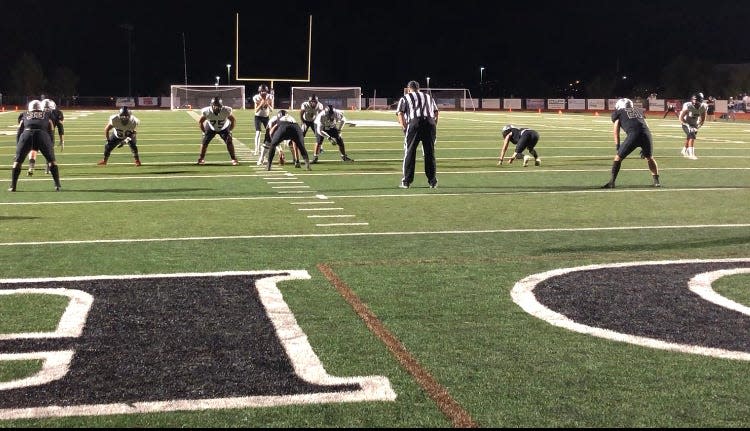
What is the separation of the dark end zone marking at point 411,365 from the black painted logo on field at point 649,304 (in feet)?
3.00

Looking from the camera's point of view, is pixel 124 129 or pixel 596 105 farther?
pixel 596 105

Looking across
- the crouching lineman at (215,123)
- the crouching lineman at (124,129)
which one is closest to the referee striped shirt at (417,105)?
the crouching lineman at (215,123)

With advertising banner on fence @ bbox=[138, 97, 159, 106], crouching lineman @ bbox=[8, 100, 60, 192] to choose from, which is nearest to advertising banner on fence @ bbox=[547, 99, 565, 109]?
advertising banner on fence @ bbox=[138, 97, 159, 106]

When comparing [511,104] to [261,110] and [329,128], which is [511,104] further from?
[329,128]

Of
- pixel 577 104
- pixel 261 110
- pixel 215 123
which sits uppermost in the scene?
pixel 577 104

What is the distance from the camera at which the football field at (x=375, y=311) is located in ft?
12.3

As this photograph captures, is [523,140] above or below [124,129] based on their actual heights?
below

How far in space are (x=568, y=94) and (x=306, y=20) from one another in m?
25.1

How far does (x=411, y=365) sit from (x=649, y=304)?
1.91 metres

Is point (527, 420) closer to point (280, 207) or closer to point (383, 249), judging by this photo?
point (383, 249)

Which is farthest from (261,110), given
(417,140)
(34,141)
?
(417,140)

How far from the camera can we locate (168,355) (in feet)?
14.5

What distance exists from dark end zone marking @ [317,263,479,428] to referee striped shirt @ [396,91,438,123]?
6504mm

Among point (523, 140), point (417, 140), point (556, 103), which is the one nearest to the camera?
point (417, 140)
